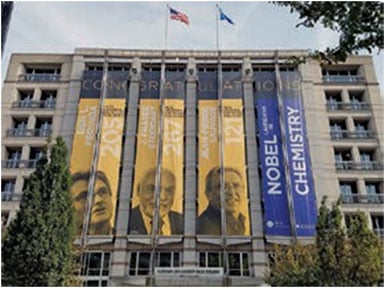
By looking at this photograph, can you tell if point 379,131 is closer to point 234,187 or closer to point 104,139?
point 234,187

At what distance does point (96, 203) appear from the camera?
1185 inches

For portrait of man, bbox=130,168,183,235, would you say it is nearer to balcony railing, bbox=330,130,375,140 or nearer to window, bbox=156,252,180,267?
window, bbox=156,252,180,267

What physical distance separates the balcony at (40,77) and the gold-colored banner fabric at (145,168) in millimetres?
7526

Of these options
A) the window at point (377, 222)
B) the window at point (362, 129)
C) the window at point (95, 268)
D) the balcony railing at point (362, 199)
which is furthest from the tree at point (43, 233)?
the window at point (362, 129)

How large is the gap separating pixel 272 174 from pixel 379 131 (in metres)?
8.70

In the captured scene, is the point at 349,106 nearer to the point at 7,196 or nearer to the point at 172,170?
the point at 172,170

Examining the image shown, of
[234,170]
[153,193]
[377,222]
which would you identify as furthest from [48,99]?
[377,222]

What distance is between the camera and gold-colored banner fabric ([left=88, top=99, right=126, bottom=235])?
96.7 feet

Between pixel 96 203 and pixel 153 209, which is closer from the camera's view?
pixel 153 209

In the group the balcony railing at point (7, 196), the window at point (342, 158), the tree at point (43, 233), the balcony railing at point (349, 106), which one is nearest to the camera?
the tree at point (43, 233)

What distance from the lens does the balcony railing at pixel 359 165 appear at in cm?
3222

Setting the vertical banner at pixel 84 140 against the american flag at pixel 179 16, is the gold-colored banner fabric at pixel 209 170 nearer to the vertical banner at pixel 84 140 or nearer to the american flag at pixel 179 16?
the american flag at pixel 179 16

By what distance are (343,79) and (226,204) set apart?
47.1ft

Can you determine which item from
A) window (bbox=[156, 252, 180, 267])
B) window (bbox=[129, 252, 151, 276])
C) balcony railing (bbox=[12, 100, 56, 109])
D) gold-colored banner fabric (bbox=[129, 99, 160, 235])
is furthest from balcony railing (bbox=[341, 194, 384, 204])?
balcony railing (bbox=[12, 100, 56, 109])
